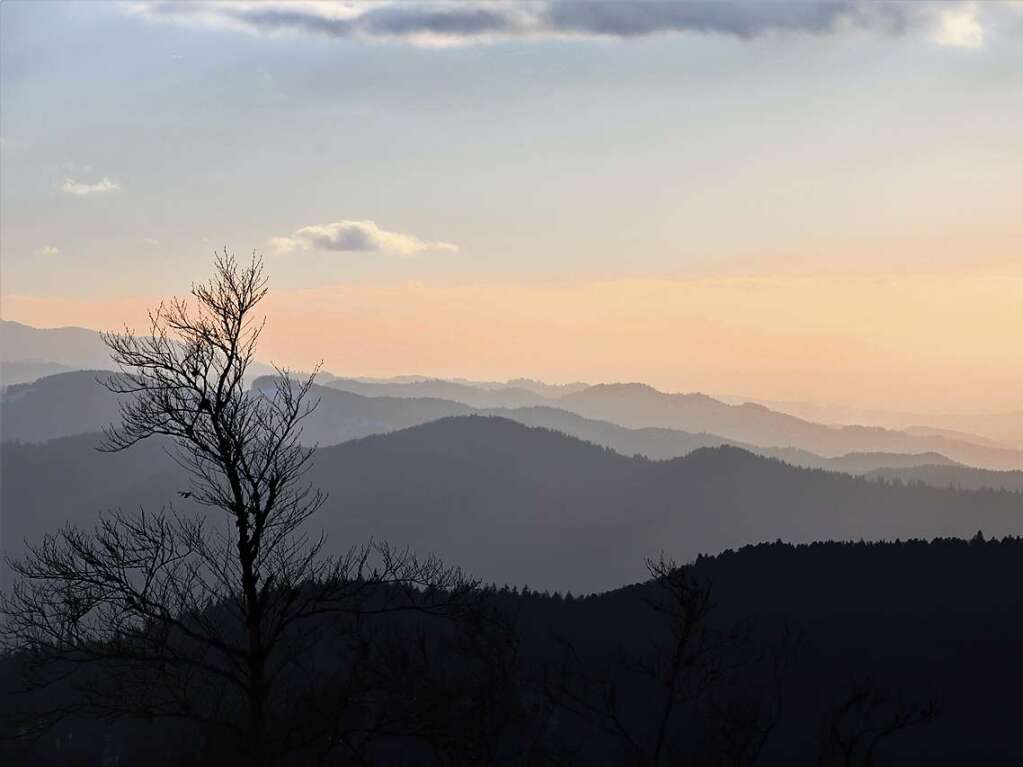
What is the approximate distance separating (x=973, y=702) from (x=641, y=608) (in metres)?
57.1

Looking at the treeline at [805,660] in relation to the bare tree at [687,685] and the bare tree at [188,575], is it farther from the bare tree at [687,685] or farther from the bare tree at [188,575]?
the bare tree at [188,575]

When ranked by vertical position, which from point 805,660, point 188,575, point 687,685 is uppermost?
point 188,575

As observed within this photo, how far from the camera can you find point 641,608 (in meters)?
190

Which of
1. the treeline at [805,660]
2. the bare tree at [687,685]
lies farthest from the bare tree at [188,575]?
the treeline at [805,660]

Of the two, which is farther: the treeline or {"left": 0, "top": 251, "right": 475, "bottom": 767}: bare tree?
the treeline

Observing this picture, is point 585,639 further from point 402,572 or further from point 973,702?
point 402,572

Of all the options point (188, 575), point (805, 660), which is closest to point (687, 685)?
point (188, 575)

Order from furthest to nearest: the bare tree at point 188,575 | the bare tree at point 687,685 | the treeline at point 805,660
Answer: the treeline at point 805,660 → the bare tree at point 687,685 → the bare tree at point 188,575

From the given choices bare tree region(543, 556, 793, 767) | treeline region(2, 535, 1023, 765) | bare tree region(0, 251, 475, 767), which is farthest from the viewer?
treeline region(2, 535, 1023, 765)

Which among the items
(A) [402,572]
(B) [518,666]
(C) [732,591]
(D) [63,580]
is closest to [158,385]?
(D) [63,580]

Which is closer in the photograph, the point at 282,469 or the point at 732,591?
the point at 282,469

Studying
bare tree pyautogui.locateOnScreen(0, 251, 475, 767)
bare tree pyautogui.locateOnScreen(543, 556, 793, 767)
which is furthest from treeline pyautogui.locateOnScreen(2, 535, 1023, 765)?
bare tree pyautogui.locateOnScreen(0, 251, 475, 767)

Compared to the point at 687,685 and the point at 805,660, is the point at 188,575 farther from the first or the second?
the point at 805,660

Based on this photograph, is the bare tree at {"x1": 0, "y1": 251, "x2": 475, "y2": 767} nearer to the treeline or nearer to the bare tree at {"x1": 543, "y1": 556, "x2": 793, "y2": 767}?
the bare tree at {"x1": 543, "y1": 556, "x2": 793, "y2": 767}
